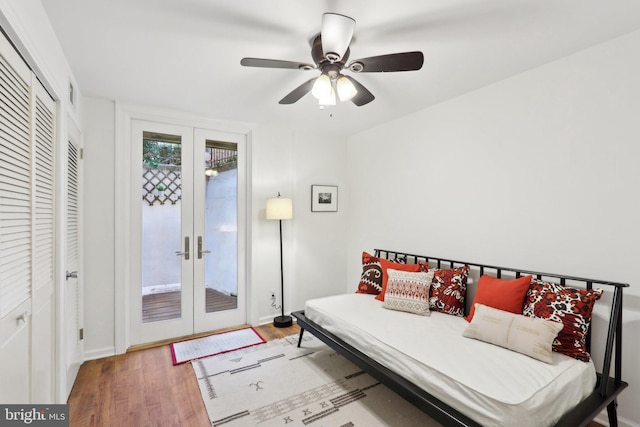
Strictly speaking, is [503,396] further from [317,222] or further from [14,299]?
[317,222]

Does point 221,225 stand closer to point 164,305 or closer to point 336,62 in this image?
point 164,305

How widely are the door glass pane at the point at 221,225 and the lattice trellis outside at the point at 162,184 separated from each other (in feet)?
0.97

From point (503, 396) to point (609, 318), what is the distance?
3.69 feet

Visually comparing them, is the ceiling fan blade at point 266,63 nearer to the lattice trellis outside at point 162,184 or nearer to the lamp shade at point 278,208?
the lamp shade at point 278,208

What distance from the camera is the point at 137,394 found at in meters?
2.27

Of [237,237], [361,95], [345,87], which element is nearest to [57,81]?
[345,87]

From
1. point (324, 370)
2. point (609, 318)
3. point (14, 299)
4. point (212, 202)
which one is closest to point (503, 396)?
point (609, 318)

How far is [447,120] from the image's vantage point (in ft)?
9.66

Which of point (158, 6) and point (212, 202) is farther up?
point (158, 6)

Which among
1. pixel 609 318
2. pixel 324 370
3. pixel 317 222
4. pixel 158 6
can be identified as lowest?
pixel 324 370

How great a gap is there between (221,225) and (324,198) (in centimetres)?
136

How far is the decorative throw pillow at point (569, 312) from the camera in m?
1.85

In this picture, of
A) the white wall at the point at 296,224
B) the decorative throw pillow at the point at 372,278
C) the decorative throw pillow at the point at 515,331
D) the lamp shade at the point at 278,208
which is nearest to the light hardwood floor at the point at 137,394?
the decorative throw pillow at the point at 515,331

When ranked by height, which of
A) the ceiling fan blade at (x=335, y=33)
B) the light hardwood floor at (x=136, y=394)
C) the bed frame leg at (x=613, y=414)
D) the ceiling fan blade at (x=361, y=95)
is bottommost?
the light hardwood floor at (x=136, y=394)
